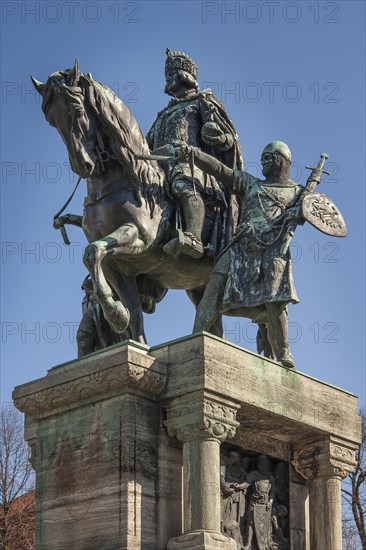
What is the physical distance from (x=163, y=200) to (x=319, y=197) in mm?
1831

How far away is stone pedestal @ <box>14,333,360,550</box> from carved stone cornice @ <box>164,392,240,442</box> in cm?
1

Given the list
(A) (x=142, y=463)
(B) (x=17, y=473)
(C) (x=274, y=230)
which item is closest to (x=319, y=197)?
(C) (x=274, y=230)

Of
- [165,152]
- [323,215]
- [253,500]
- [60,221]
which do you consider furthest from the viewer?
[60,221]

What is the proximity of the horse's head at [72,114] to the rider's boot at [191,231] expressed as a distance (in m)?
1.21

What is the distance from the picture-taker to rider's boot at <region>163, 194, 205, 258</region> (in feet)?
55.3

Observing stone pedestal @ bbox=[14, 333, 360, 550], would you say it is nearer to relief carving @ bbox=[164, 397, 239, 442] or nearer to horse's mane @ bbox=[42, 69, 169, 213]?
relief carving @ bbox=[164, 397, 239, 442]

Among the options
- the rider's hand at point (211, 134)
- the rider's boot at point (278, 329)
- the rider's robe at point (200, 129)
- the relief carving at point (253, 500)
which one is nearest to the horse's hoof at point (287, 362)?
the rider's boot at point (278, 329)

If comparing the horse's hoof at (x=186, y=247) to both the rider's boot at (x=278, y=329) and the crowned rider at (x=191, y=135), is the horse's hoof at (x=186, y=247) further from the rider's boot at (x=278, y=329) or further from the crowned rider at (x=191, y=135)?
the rider's boot at (x=278, y=329)

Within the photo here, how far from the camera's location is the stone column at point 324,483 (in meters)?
16.0

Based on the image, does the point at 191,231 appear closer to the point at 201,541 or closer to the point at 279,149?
the point at 279,149

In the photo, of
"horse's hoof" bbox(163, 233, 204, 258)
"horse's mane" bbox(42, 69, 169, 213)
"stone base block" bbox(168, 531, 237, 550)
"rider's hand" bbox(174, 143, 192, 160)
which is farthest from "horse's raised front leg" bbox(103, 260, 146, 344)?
"stone base block" bbox(168, 531, 237, 550)

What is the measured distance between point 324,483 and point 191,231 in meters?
3.25

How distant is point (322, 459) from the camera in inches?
637

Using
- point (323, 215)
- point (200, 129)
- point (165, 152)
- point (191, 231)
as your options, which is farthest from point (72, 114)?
point (323, 215)
